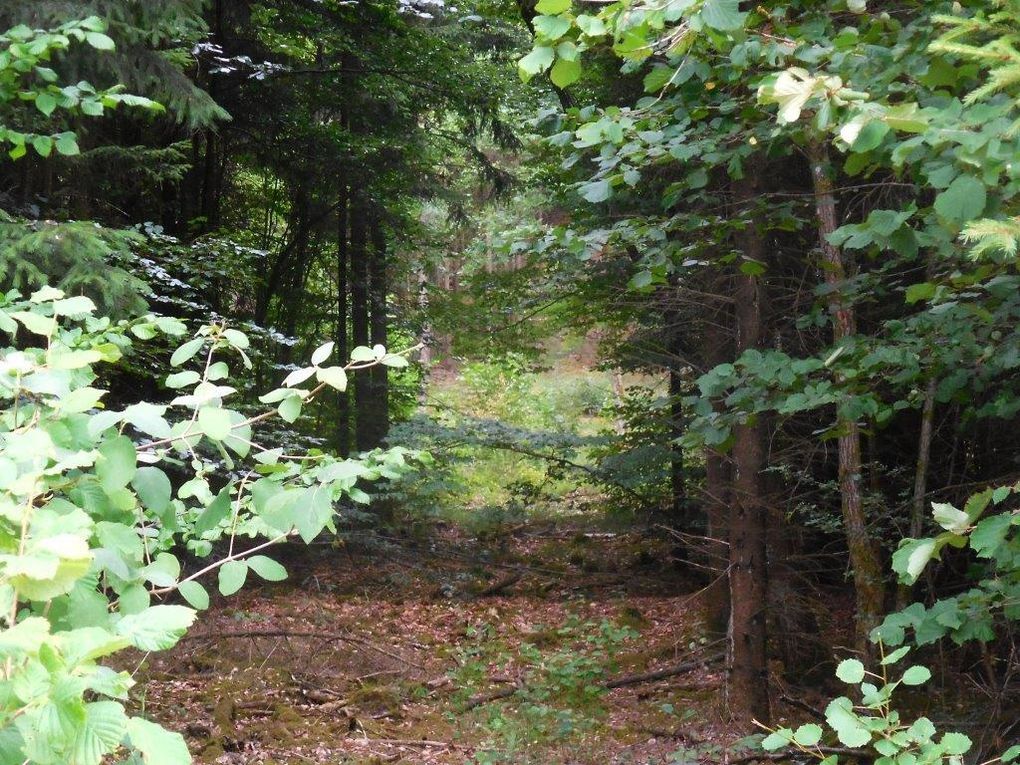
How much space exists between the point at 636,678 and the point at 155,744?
23.9 ft

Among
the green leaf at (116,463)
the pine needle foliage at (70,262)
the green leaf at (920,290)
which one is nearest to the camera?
the green leaf at (116,463)

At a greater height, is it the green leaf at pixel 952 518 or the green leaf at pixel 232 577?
the green leaf at pixel 232 577

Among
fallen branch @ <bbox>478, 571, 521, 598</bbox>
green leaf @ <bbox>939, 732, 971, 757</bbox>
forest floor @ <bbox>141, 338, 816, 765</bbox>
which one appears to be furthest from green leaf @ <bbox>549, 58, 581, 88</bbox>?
fallen branch @ <bbox>478, 571, 521, 598</bbox>

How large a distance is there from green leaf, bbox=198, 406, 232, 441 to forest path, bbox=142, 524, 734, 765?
4639 millimetres

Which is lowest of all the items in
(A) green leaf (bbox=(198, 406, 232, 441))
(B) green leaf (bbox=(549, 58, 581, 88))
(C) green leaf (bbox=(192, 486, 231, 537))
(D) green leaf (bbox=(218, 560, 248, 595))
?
(D) green leaf (bbox=(218, 560, 248, 595))

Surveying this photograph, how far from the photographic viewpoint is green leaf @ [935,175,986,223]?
6.48 feet

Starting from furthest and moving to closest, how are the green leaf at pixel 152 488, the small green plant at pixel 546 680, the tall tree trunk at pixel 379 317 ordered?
the tall tree trunk at pixel 379 317
the small green plant at pixel 546 680
the green leaf at pixel 152 488

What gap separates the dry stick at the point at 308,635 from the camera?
768 cm

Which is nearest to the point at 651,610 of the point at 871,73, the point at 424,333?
the point at 424,333

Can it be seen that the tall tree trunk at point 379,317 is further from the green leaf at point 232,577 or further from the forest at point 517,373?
the green leaf at point 232,577

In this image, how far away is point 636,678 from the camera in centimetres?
769

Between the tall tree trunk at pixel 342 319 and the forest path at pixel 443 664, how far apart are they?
6.43ft

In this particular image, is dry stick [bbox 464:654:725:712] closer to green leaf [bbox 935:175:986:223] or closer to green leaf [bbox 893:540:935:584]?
green leaf [bbox 893:540:935:584]

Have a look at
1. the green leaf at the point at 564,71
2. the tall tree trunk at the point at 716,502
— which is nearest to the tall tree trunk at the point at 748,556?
the tall tree trunk at the point at 716,502
